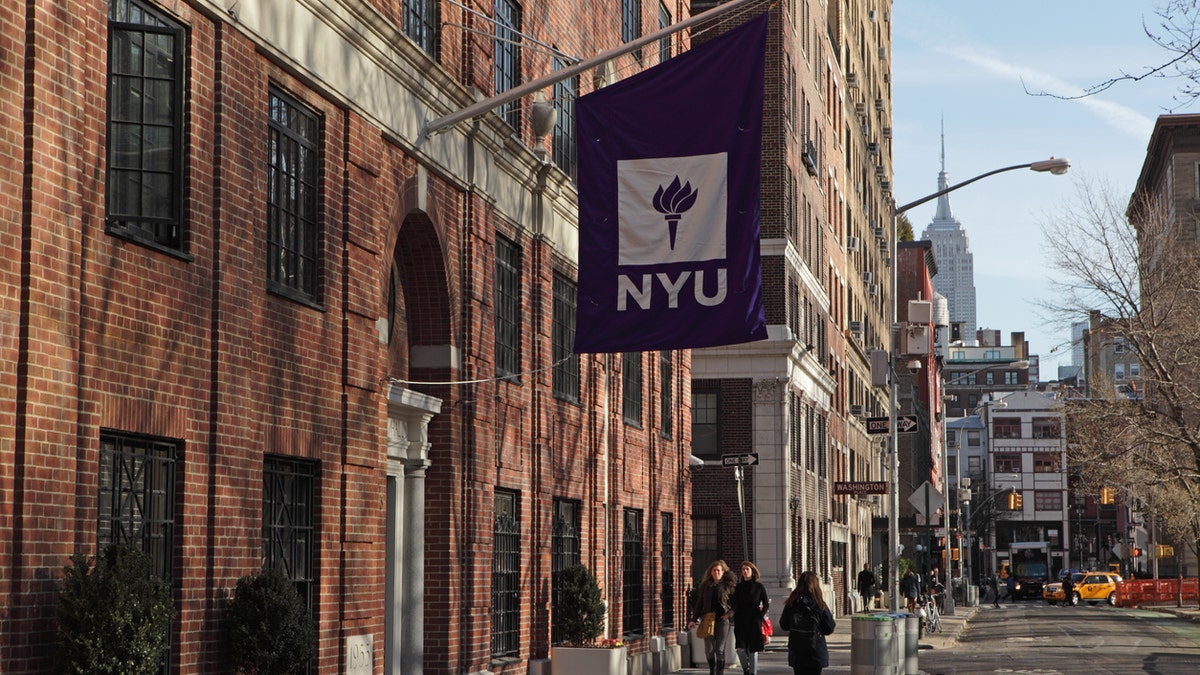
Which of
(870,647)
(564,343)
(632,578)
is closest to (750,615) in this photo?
(870,647)

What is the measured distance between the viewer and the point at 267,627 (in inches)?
473

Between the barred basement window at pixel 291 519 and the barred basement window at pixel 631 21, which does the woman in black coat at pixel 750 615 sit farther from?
the barred basement window at pixel 631 21

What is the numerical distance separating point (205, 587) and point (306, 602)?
2.21 m

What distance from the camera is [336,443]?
47.2 feet

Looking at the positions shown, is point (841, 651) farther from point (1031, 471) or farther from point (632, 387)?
point (1031, 471)

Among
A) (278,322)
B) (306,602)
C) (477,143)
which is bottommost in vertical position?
(306,602)

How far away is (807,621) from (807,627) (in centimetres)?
7

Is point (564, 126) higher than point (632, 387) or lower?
higher

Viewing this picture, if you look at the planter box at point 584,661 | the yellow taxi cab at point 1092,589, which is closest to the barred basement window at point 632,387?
the planter box at point 584,661

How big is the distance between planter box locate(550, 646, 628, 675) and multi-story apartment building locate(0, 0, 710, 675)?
30cm

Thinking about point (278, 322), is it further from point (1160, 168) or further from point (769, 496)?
point (1160, 168)

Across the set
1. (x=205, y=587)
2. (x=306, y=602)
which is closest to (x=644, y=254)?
(x=306, y=602)

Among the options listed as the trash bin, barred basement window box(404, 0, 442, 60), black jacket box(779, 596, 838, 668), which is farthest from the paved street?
barred basement window box(404, 0, 442, 60)

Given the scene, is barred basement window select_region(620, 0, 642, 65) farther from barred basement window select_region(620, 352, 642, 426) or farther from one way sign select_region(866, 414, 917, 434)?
one way sign select_region(866, 414, 917, 434)
